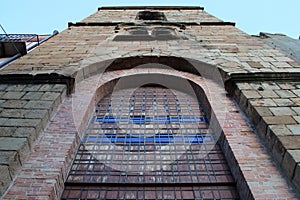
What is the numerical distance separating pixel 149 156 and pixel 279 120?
5.57 ft

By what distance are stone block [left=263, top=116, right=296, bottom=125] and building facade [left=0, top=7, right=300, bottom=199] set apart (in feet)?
0.08

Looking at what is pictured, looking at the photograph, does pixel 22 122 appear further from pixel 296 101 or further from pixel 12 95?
pixel 296 101

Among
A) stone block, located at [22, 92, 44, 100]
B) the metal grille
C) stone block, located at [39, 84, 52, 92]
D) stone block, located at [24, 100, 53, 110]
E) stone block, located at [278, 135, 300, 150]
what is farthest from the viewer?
stone block, located at [39, 84, 52, 92]

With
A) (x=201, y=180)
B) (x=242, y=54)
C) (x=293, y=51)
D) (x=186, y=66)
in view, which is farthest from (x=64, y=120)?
(x=293, y=51)

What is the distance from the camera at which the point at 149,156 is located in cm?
364

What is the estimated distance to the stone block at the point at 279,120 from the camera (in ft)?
11.3

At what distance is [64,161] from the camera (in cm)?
318

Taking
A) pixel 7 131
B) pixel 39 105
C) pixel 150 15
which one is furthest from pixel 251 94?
pixel 150 15

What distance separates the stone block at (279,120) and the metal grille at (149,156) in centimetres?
74

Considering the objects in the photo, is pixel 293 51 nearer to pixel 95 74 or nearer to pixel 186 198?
pixel 95 74

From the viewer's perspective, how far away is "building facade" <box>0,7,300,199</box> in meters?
3.04

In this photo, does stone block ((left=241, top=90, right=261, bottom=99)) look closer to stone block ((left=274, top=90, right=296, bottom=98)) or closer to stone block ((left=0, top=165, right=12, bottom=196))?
stone block ((left=274, top=90, right=296, bottom=98))

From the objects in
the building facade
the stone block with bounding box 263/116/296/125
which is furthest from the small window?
the stone block with bounding box 263/116/296/125

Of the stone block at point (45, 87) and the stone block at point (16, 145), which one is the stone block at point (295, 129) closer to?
the stone block at point (16, 145)
